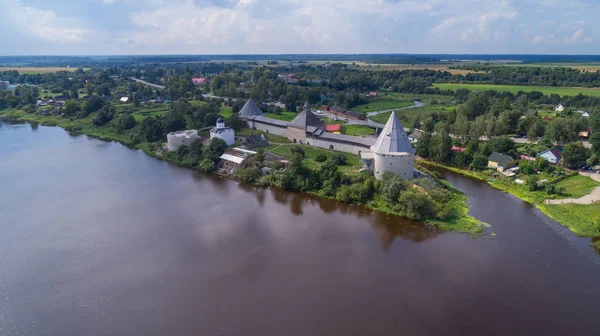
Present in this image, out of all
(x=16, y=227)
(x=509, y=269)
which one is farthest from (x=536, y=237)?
(x=16, y=227)

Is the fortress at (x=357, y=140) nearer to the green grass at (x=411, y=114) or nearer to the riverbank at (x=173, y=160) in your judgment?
the riverbank at (x=173, y=160)

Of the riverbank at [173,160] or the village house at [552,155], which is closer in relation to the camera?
the riverbank at [173,160]

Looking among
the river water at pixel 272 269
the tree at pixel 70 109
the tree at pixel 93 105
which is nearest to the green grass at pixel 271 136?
the river water at pixel 272 269

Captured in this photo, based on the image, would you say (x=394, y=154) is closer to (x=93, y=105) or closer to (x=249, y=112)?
(x=249, y=112)

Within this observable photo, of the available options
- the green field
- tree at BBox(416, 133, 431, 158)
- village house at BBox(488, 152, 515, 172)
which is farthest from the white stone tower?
the green field

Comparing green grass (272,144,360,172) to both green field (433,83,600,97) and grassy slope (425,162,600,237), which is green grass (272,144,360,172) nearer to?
grassy slope (425,162,600,237)

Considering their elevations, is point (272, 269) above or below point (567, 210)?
below

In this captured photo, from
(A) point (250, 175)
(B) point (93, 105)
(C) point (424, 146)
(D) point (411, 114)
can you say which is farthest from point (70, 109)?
(C) point (424, 146)

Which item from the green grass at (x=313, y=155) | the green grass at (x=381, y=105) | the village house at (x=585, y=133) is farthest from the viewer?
the green grass at (x=381, y=105)

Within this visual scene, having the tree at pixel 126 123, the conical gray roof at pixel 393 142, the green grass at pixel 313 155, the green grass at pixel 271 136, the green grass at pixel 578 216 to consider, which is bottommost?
the green grass at pixel 578 216
